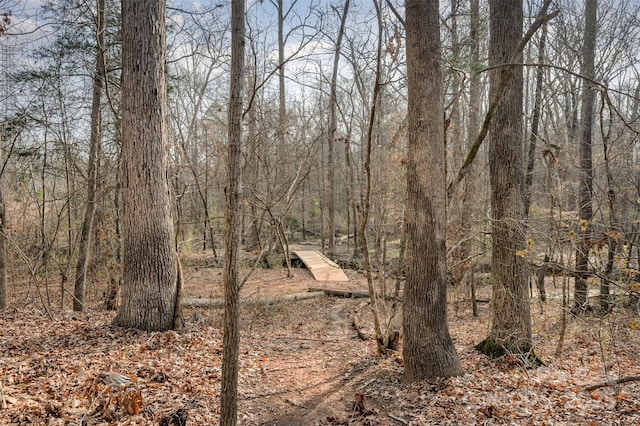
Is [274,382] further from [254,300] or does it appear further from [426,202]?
[254,300]

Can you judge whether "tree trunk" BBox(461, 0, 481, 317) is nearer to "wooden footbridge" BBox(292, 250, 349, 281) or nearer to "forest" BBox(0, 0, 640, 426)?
"forest" BBox(0, 0, 640, 426)

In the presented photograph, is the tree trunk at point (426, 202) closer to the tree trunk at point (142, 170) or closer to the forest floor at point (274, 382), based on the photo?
the forest floor at point (274, 382)

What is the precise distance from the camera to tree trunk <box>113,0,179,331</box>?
5.55 metres

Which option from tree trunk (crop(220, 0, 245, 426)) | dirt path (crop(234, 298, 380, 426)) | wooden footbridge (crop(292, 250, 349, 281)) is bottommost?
dirt path (crop(234, 298, 380, 426))

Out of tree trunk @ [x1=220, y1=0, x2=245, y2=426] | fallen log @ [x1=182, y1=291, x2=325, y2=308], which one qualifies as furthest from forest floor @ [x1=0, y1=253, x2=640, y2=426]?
fallen log @ [x1=182, y1=291, x2=325, y2=308]

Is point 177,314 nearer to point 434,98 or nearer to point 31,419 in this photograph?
point 31,419

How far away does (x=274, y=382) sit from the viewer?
509 centimetres

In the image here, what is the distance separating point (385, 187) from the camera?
1025cm

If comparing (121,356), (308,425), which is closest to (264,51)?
(121,356)

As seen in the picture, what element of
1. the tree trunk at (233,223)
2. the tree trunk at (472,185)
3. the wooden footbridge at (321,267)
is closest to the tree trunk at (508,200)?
the tree trunk at (472,185)

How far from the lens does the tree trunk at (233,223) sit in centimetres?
292

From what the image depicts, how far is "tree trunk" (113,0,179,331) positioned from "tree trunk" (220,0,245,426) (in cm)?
310

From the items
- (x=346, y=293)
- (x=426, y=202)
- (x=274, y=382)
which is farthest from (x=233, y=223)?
(x=346, y=293)

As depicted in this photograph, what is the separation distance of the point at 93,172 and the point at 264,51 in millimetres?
8980
